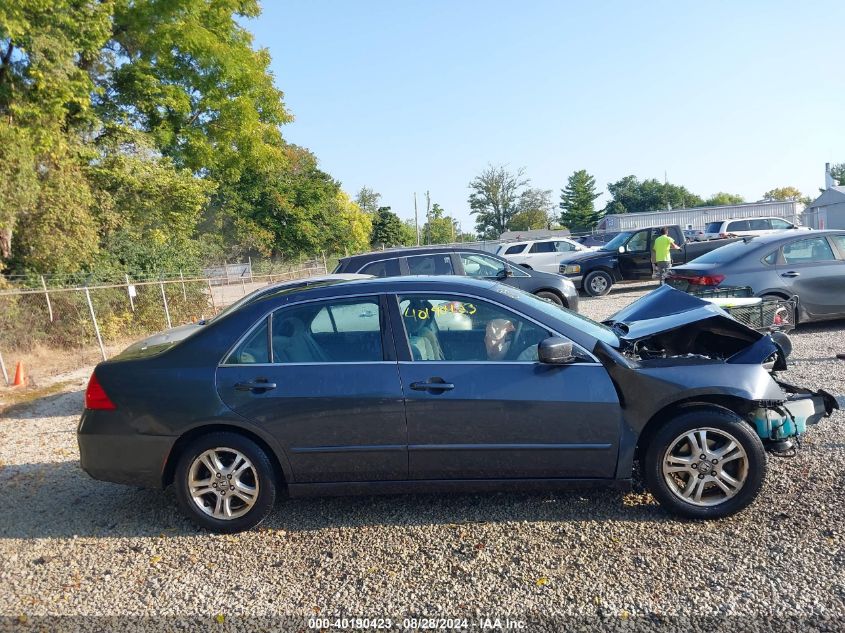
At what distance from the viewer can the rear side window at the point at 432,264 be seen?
10.0 metres

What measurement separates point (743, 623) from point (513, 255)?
1865cm

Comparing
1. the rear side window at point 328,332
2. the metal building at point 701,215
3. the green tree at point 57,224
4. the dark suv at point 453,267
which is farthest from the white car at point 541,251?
the metal building at point 701,215

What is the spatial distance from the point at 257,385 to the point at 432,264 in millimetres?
6665

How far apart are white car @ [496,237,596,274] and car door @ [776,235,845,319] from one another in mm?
11580

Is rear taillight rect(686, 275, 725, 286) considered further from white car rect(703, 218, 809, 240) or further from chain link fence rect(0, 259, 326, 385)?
white car rect(703, 218, 809, 240)

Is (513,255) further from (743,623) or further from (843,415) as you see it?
(743,623)

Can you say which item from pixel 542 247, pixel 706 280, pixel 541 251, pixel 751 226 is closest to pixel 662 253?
pixel 541 251

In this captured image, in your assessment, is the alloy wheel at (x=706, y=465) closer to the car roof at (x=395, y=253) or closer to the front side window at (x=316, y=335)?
the front side window at (x=316, y=335)

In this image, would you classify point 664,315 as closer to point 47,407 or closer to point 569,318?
point 569,318

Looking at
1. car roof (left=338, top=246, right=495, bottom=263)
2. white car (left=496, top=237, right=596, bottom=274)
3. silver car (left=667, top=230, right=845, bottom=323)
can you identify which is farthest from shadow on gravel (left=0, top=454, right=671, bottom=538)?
white car (left=496, top=237, right=596, bottom=274)

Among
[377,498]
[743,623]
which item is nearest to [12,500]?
[377,498]

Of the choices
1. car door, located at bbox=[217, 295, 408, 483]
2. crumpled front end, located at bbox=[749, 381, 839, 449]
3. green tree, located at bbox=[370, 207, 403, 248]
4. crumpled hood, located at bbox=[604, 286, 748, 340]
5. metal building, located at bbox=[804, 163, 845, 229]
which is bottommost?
crumpled front end, located at bbox=[749, 381, 839, 449]

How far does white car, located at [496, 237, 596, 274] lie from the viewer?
20.6 m

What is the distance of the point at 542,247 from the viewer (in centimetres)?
2134
